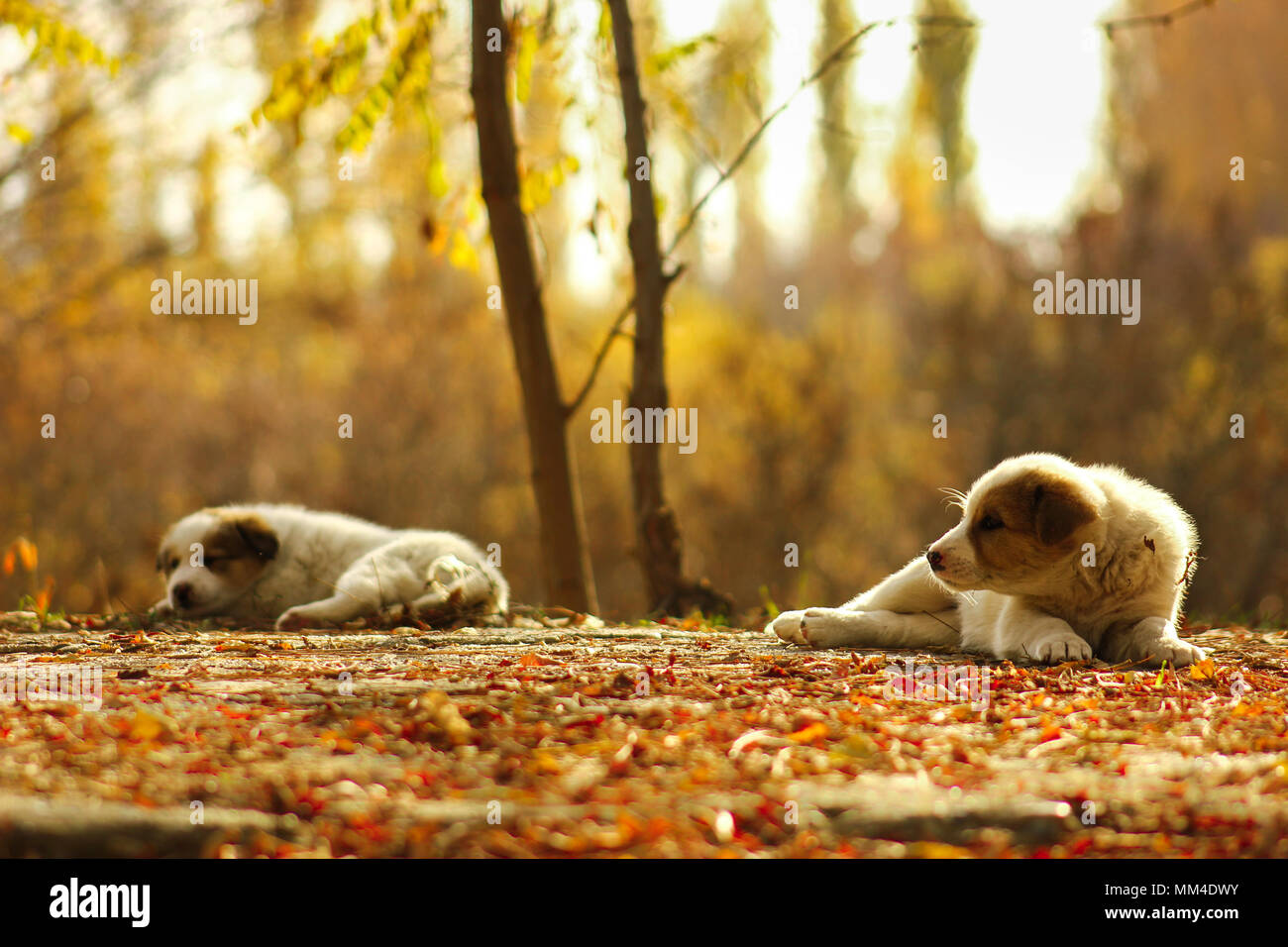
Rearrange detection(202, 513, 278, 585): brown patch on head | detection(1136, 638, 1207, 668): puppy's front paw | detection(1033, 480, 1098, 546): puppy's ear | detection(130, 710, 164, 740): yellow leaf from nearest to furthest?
detection(130, 710, 164, 740): yellow leaf
detection(1136, 638, 1207, 668): puppy's front paw
detection(1033, 480, 1098, 546): puppy's ear
detection(202, 513, 278, 585): brown patch on head

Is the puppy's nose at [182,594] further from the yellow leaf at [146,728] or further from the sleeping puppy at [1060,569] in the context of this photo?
the yellow leaf at [146,728]

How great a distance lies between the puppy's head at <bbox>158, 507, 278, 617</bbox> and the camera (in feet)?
22.2

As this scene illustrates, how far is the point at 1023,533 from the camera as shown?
527 centimetres

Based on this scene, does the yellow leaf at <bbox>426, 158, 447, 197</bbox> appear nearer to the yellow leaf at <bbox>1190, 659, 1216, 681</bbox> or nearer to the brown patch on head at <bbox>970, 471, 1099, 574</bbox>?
the brown patch on head at <bbox>970, 471, 1099, 574</bbox>

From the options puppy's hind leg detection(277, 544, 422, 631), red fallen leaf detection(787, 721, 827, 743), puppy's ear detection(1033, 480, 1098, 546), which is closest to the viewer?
red fallen leaf detection(787, 721, 827, 743)

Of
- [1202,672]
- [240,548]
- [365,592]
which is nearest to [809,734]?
[1202,672]

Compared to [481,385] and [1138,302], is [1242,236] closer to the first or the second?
[1138,302]

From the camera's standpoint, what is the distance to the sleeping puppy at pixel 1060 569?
17.0 feet

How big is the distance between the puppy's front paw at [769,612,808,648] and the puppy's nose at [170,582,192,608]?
3304 millimetres

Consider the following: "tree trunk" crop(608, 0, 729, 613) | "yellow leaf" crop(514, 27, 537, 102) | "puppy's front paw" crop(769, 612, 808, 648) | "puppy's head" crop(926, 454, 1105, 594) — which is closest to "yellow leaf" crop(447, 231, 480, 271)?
"yellow leaf" crop(514, 27, 537, 102)

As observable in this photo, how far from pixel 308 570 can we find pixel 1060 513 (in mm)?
4264

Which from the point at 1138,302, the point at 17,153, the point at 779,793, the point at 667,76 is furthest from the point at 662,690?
the point at 1138,302

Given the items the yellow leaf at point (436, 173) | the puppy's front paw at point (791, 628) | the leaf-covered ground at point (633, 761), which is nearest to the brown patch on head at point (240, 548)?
the leaf-covered ground at point (633, 761)

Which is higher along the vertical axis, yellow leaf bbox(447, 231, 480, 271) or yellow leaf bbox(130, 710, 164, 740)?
yellow leaf bbox(447, 231, 480, 271)
